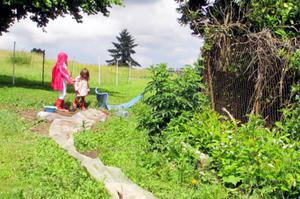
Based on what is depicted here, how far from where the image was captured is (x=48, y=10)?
2073 cm

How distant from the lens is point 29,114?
1230 cm

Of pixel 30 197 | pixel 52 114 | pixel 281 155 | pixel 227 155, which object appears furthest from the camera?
pixel 52 114

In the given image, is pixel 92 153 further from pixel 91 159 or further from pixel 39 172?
pixel 39 172

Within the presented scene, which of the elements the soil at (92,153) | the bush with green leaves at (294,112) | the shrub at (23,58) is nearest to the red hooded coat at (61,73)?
the soil at (92,153)

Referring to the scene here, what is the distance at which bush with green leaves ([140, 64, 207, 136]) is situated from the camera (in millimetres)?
8719

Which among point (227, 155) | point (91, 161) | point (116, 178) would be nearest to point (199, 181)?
point (227, 155)

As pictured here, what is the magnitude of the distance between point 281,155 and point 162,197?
1.70 meters

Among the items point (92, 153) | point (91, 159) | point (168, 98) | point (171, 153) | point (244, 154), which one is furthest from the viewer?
point (168, 98)

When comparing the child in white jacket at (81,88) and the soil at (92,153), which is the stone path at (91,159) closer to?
the soil at (92,153)

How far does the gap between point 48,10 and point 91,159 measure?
48.8ft

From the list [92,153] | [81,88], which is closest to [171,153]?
[92,153]

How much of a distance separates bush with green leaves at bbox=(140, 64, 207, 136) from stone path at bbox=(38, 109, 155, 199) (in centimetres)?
158

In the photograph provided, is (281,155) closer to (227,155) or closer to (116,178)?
(227,155)

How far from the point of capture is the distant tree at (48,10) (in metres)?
21.5
